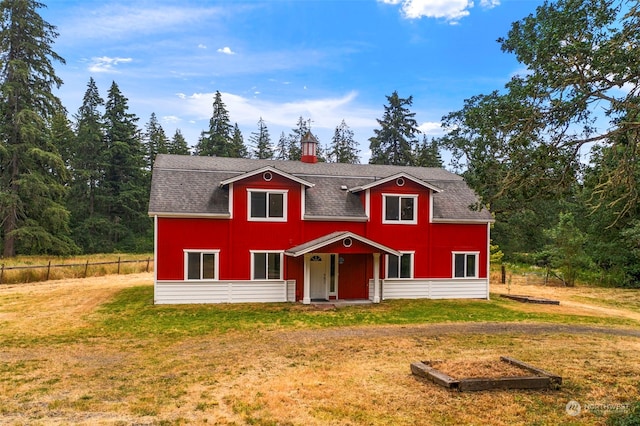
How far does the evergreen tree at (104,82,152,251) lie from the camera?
46.9 metres

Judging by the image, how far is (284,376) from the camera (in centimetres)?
929

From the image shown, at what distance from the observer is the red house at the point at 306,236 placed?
61.4 ft

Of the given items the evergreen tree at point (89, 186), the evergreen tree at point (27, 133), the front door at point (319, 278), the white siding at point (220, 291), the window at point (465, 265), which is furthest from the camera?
the evergreen tree at point (89, 186)

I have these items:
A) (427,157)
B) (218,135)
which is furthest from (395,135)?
(218,135)

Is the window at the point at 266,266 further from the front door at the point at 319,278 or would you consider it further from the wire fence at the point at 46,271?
the wire fence at the point at 46,271

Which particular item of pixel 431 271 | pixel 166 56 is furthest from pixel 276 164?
pixel 431 271

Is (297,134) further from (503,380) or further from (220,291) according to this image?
(503,380)

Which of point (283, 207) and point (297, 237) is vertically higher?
point (283, 207)

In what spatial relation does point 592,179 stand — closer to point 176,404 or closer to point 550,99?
point 550,99

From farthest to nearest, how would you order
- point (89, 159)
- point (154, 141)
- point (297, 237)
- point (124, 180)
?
point (154, 141) < point (124, 180) < point (89, 159) < point (297, 237)

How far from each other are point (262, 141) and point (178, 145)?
10.7m

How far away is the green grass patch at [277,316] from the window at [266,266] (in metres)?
1.29

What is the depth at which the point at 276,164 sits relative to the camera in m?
23.9

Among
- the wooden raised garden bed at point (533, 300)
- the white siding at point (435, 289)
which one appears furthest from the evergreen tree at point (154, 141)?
the wooden raised garden bed at point (533, 300)
